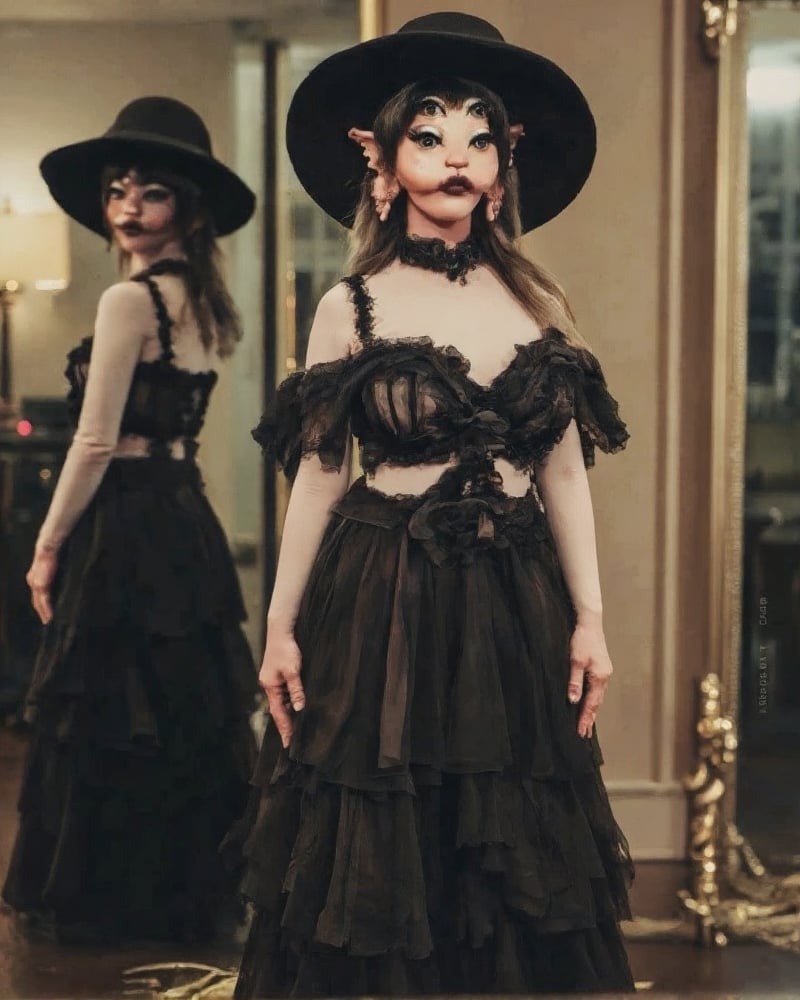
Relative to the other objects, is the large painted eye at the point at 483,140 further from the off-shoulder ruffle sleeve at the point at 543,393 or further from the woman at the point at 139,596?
the woman at the point at 139,596

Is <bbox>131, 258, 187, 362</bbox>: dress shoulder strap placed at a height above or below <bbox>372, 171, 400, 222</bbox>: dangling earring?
below

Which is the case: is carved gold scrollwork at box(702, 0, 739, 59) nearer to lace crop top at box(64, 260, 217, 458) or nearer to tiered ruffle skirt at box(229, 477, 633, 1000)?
lace crop top at box(64, 260, 217, 458)

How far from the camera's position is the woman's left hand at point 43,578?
106 inches

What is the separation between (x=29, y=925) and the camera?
2727 mm

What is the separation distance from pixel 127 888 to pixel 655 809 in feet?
3.99

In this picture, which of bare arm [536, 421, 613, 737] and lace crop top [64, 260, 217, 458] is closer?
bare arm [536, 421, 613, 737]

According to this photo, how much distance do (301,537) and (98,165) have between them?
1.04m

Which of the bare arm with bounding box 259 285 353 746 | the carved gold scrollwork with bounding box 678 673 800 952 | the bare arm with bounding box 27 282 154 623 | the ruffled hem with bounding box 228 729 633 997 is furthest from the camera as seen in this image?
the carved gold scrollwork with bounding box 678 673 800 952

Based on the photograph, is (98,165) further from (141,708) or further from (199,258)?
(141,708)

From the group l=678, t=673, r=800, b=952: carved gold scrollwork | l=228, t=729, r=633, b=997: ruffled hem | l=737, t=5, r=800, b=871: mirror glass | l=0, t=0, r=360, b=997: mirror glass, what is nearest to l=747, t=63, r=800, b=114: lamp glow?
l=737, t=5, r=800, b=871: mirror glass

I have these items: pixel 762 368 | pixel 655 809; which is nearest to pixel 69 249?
pixel 762 368

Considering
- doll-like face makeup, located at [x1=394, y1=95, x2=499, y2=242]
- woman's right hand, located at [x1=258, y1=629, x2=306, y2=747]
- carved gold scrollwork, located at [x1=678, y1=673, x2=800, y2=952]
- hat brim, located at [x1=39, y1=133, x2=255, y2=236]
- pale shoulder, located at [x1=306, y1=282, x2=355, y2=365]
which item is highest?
Answer: hat brim, located at [x1=39, y1=133, x2=255, y2=236]

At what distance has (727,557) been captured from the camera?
313 cm

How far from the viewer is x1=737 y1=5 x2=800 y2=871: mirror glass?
3031 millimetres
